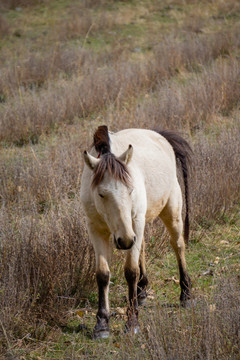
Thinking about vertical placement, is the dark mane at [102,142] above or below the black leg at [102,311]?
above

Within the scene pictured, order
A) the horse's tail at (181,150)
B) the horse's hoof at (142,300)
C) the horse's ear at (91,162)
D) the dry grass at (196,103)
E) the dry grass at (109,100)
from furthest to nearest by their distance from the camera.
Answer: the dry grass at (109,100) → the dry grass at (196,103) → the horse's tail at (181,150) → the horse's hoof at (142,300) → the horse's ear at (91,162)

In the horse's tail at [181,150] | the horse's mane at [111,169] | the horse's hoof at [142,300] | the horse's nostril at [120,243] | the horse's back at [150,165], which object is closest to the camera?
the horse's nostril at [120,243]

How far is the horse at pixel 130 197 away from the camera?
9.29 feet

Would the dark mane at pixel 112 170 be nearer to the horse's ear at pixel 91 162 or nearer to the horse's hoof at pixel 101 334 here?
the horse's ear at pixel 91 162

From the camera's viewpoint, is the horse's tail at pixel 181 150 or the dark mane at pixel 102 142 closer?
the dark mane at pixel 102 142

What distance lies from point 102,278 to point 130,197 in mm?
763

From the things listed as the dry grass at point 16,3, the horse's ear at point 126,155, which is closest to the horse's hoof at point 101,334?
the horse's ear at point 126,155

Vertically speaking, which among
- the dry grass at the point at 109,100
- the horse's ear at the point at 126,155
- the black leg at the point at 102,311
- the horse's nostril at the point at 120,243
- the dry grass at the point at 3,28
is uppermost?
the horse's ear at the point at 126,155

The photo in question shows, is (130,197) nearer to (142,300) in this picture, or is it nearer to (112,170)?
(112,170)

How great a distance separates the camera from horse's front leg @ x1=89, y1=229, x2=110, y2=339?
129 inches

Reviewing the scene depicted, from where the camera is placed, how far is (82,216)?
4023mm

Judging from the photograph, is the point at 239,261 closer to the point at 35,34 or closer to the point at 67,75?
the point at 67,75

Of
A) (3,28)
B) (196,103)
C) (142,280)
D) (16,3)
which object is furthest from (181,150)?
(16,3)

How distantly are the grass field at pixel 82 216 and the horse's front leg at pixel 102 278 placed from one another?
10 centimetres
